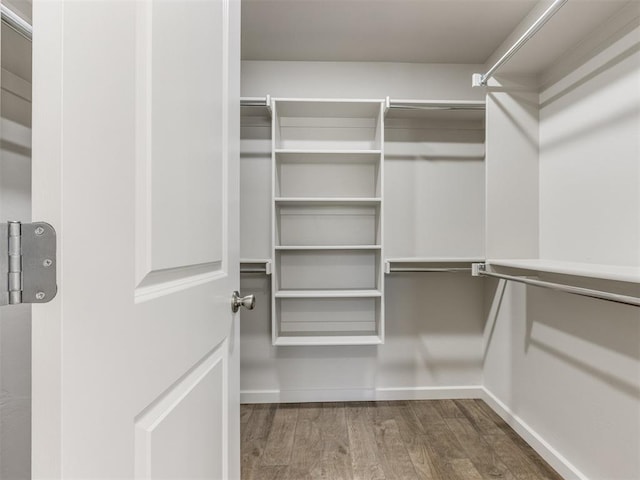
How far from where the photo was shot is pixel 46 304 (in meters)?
0.36

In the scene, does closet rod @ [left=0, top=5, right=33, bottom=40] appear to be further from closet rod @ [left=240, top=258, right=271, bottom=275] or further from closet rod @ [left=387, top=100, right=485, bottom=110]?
closet rod @ [left=387, top=100, right=485, bottom=110]

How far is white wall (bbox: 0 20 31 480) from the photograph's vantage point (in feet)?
1.39

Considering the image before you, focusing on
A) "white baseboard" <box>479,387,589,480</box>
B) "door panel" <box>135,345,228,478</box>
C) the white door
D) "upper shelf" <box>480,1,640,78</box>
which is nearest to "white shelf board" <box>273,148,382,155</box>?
"upper shelf" <box>480,1,640,78</box>

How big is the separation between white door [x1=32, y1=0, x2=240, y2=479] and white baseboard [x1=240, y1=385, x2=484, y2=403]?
1.61 metres

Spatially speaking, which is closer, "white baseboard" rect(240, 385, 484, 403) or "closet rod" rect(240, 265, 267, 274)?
"closet rod" rect(240, 265, 267, 274)

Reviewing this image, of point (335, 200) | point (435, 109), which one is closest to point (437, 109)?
point (435, 109)

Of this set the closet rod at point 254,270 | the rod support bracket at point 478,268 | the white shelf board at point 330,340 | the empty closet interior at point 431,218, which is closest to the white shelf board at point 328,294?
the empty closet interior at point 431,218

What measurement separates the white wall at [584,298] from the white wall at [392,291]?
17.5 inches

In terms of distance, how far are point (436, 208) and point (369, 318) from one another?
2.84ft

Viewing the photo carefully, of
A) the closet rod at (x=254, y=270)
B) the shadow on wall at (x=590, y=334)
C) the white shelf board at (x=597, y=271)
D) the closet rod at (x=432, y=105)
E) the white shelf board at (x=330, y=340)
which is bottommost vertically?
the white shelf board at (x=330, y=340)

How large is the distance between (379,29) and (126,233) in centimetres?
196

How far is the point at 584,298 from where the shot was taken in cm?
148

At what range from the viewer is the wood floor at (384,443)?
1.61 m

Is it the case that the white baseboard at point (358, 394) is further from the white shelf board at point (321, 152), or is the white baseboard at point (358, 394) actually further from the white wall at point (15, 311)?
the white wall at point (15, 311)
